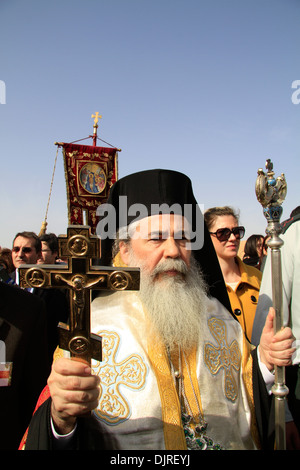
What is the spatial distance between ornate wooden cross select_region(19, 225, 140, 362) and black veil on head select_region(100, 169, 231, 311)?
3.61 ft

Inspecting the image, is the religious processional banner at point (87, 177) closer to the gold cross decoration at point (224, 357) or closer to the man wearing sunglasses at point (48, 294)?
the man wearing sunglasses at point (48, 294)

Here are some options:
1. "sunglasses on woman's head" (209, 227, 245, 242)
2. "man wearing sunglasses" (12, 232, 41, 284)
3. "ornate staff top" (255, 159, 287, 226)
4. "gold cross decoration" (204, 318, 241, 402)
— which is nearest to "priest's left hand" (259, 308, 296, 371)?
"gold cross decoration" (204, 318, 241, 402)

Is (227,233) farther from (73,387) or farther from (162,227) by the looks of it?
(73,387)

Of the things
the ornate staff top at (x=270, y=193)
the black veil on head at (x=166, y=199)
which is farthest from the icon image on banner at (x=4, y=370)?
the ornate staff top at (x=270, y=193)

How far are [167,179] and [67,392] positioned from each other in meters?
1.75

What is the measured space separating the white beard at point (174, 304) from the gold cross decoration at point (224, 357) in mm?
106

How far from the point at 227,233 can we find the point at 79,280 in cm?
254

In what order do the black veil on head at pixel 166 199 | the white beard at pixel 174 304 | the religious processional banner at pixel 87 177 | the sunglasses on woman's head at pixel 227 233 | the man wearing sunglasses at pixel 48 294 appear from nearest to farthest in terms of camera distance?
the white beard at pixel 174 304 < the black veil on head at pixel 166 199 < the man wearing sunglasses at pixel 48 294 < the sunglasses on woman's head at pixel 227 233 < the religious processional banner at pixel 87 177

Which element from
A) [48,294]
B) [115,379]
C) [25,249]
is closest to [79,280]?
[115,379]

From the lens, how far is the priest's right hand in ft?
4.22

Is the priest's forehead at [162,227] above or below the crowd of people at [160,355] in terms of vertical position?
above

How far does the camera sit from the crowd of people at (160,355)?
1.80m

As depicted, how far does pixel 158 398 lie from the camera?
1.90 m

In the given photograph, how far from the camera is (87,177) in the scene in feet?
36.3
